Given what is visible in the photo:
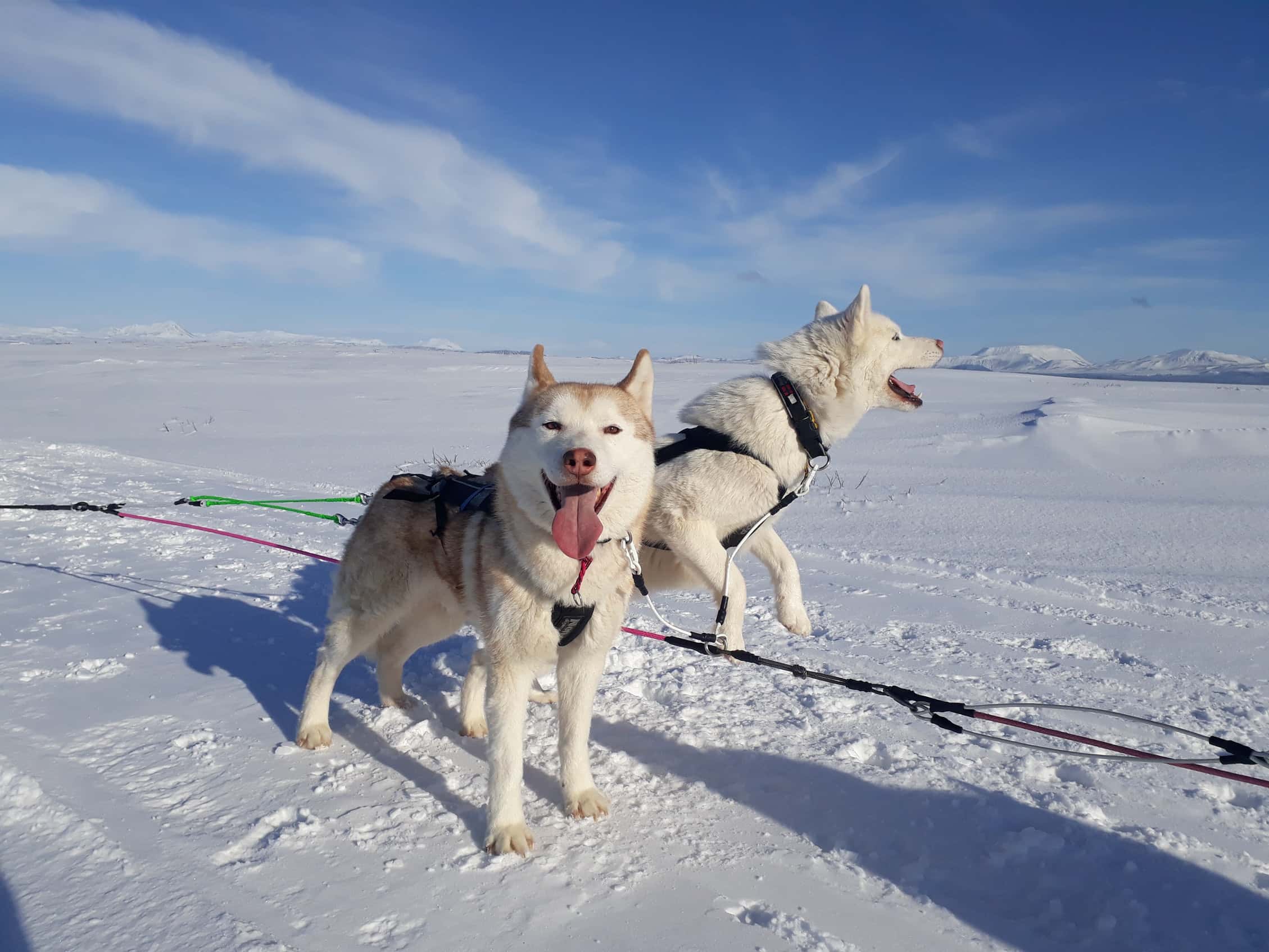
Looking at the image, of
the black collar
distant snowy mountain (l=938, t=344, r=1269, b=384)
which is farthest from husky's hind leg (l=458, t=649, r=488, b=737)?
distant snowy mountain (l=938, t=344, r=1269, b=384)

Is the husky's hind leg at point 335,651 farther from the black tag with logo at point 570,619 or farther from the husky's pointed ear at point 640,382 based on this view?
the husky's pointed ear at point 640,382

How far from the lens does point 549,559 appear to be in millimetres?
2480

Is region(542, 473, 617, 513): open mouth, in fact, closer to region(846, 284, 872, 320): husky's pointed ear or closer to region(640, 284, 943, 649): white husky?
region(640, 284, 943, 649): white husky

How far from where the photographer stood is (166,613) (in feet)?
14.2

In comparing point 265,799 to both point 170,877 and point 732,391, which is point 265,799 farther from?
point 732,391

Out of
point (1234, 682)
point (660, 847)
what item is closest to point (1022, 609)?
point (1234, 682)

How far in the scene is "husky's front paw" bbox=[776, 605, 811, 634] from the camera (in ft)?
10.6

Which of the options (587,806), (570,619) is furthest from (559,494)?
(587,806)

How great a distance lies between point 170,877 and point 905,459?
10291 mm

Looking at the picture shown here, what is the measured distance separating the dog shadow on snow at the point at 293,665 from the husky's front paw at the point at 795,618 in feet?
4.00

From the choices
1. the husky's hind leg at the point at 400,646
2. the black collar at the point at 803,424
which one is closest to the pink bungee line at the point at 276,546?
the husky's hind leg at the point at 400,646

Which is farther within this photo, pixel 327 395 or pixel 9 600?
pixel 327 395

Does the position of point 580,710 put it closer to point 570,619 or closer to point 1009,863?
point 570,619

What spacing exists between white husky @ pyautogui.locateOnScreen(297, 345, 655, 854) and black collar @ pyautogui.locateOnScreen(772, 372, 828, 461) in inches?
31.2
